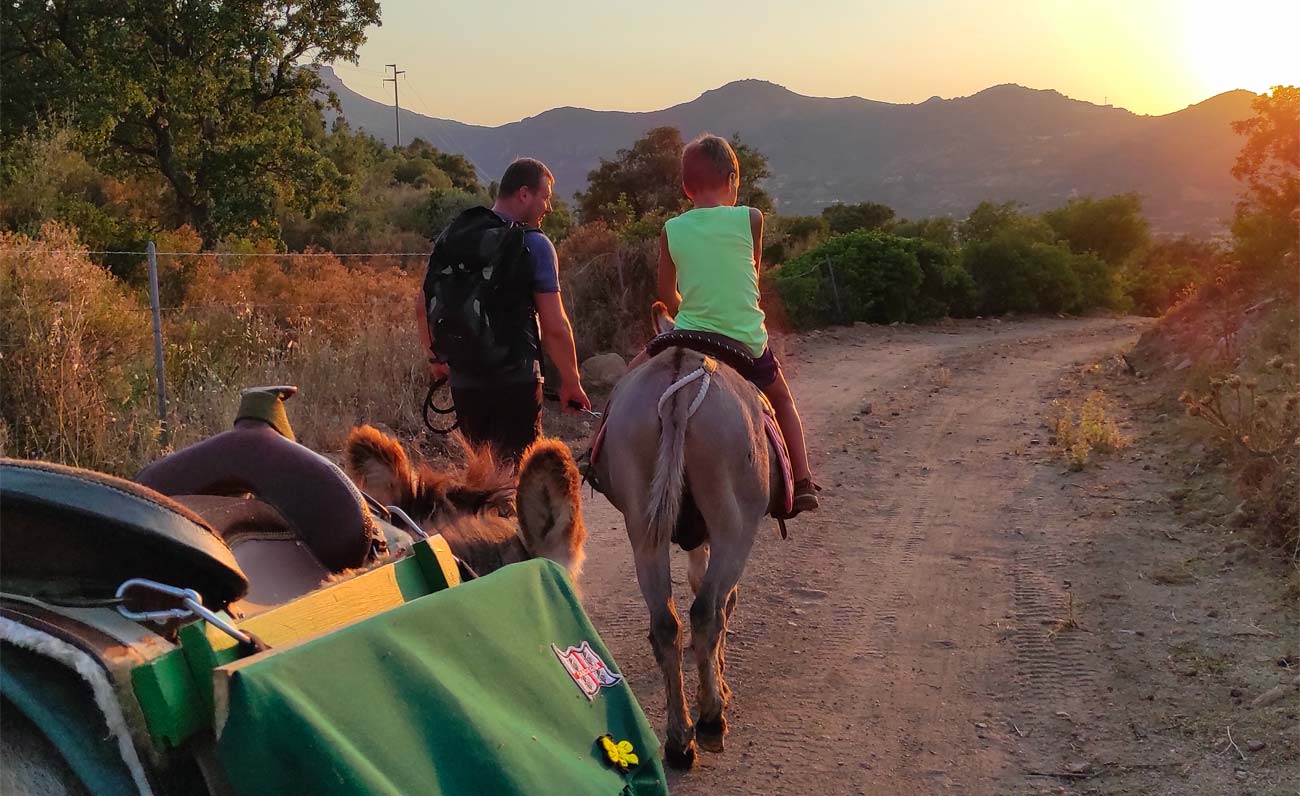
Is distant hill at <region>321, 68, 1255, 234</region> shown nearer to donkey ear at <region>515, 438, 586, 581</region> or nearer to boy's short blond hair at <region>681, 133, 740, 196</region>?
boy's short blond hair at <region>681, 133, 740, 196</region>

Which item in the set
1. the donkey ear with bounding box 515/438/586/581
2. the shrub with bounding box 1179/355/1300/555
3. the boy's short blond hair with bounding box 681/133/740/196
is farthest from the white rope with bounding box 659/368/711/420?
the shrub with bounding box 1179/355/1300/555

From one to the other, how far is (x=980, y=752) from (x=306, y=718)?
3593mm

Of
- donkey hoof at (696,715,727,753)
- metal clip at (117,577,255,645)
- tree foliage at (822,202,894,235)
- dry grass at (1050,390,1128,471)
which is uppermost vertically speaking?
tree foliage at (822,202,894,235)

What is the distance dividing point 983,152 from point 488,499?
484ft

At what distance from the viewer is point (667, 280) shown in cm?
478

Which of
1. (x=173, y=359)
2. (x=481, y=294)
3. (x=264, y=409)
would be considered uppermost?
(x=481, y=294)

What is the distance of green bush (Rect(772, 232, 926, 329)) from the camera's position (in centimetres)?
2100

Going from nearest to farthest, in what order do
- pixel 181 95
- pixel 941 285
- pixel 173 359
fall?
pixel 173 359, pixel 181 95, pixel 941 285

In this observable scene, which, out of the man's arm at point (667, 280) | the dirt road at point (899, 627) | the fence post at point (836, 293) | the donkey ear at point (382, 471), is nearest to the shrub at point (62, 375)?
the dirt road at point (899, 627)

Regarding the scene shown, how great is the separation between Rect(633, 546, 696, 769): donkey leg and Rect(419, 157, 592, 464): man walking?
0.74m

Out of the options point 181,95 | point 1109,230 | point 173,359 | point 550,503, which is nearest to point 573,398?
point 550,503

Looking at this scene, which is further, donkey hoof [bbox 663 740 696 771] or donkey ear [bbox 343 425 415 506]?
donkey hoof [bbox 663 740 696 771]

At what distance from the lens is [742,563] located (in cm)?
399

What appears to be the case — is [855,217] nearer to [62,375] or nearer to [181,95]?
[181,95]
